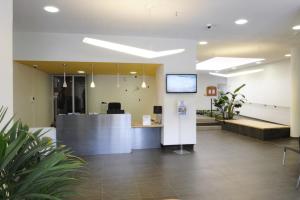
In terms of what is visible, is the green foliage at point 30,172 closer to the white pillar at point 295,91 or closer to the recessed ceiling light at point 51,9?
the recessed ceiling light at point 51,9

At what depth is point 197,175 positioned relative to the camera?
14.1ft

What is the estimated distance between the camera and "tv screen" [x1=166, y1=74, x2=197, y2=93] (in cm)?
596

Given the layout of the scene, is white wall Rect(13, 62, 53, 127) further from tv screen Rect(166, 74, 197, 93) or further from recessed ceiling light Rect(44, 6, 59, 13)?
tv screen Rect(166, 74, 197, 93)

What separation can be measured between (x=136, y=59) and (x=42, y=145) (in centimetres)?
485

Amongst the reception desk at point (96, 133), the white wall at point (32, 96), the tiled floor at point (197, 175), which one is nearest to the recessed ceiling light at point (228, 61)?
the tiled floor at point (197, 175)

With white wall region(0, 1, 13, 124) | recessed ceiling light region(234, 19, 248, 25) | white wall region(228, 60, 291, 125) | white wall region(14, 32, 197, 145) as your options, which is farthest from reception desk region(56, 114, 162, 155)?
white wall region(228, 60, 291, 125)

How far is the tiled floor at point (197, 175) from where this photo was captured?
3.49 m

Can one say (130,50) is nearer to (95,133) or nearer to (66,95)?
(95,133)

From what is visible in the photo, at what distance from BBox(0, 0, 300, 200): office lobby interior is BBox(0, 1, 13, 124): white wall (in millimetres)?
10

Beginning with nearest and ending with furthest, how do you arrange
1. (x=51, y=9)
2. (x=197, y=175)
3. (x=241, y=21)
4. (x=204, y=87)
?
(x=51, y=9), (x=197, y=175), (x=241, y=21), (x=204, y=87)

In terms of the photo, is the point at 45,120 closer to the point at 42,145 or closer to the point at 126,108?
the point at 126,108

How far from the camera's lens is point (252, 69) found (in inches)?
481

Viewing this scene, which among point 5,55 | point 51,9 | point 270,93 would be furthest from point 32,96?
point 270,93

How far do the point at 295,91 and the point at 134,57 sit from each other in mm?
5759
